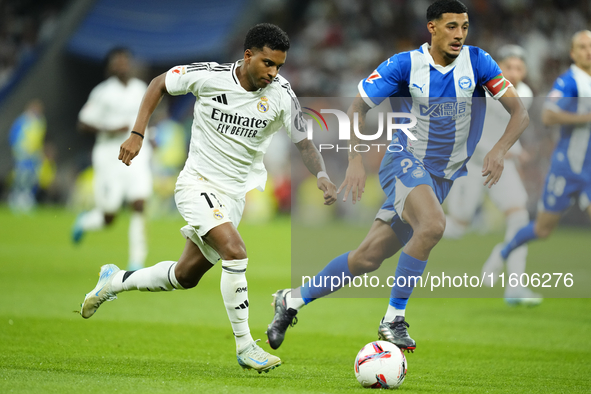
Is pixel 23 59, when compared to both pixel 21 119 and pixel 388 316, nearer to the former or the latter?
pixel 21 119

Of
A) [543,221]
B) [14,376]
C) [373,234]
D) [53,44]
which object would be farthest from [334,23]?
[14,376]

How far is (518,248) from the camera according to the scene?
8008mm

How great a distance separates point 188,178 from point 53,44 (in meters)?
21.0

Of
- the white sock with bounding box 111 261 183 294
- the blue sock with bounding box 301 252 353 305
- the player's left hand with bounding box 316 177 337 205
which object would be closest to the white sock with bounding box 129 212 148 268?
the white sock with bounding box 111 261 183 294

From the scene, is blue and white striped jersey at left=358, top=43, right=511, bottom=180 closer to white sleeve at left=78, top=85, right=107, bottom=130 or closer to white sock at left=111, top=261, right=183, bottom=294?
white sock at left=111, top=261, right=183, bottom=294

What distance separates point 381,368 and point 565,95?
4397 millimetres

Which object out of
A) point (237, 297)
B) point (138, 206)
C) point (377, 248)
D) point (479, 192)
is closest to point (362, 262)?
point (377, 248)

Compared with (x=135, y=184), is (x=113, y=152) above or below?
above

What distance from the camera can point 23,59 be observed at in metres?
24.2

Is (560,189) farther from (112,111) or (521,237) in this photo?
(112,111)

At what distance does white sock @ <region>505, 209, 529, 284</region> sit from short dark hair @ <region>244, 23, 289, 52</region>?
13.9 ft

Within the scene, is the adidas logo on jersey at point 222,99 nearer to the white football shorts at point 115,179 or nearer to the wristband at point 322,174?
the wristband at point 322,174

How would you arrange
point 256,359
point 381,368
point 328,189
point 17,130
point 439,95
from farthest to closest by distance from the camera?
point 17,130 → point 439,95 → point 328,189 → point 256,359 → point 381,368

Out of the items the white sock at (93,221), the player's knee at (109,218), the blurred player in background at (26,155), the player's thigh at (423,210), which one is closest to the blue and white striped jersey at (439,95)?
the player's thigh at (423,210)
